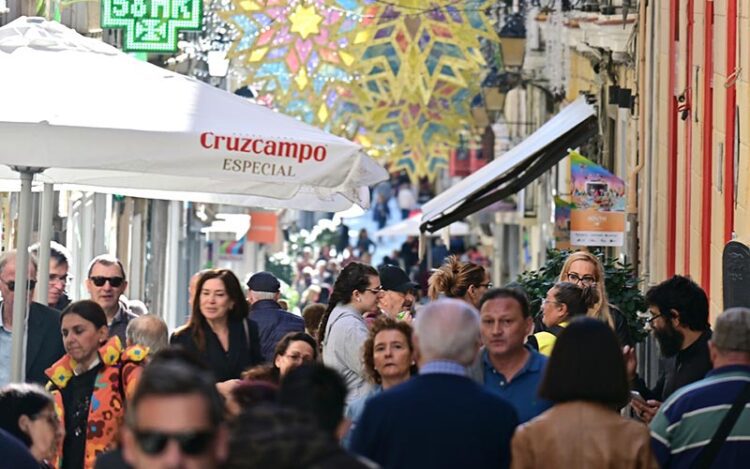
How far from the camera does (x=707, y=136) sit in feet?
57.8

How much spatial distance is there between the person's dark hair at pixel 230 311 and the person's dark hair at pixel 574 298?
1.92 m

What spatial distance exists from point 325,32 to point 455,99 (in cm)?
782

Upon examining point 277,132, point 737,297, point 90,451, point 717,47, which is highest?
point 717,47

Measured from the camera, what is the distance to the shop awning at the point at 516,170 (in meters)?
25.6

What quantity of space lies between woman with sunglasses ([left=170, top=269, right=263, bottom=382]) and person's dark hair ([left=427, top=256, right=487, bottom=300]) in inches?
98.1

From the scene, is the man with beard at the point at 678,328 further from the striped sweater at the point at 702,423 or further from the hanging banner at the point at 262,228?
the hanging banner at the point at 262,228

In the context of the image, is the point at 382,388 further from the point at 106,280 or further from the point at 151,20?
the point at 151,20

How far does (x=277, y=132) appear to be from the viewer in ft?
37.8

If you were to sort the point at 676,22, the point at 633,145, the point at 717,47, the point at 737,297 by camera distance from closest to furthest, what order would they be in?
the point at 737,297 → the point at 717,47 → the point at 676,22 → the point at 633,145

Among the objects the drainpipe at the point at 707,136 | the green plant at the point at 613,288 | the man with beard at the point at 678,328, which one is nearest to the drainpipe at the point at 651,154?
the drainpipe at the point at 707,136

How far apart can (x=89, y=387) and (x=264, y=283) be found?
447 centimetres

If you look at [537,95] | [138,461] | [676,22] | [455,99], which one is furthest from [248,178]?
[537,95]

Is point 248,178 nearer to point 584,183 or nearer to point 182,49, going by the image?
point 584,183

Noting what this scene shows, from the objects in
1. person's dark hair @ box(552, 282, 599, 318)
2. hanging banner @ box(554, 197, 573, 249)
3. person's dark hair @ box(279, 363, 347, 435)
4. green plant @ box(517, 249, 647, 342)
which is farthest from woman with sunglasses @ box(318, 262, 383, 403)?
hanging banner @ box(554, 197, 573, 249)
